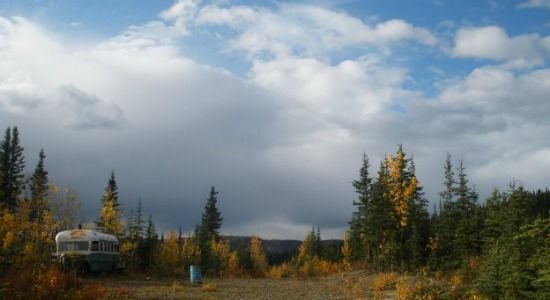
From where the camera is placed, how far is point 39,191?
48531 millimetres

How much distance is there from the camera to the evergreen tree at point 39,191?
45.0m

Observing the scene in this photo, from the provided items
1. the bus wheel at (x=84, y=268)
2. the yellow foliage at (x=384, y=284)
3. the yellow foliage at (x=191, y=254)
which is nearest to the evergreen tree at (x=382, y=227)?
the yellow foliage at (x=384, y=284)

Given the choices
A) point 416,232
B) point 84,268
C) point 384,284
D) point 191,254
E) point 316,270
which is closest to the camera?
point 384,284

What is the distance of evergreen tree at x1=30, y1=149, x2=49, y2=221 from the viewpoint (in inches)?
1772

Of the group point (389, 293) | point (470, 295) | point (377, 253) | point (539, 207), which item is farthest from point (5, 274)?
point (539, 207)

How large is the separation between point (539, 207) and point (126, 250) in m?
98.5

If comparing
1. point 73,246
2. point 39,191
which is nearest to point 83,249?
point 73,246

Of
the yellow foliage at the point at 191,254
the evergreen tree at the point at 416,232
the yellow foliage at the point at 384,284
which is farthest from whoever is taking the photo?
the yellow foliage at the point at 191,254

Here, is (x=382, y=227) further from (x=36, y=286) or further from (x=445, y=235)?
(x=36, y=286)

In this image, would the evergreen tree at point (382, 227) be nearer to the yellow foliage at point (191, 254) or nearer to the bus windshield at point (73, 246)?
the yellow foliage at point (191, 254)

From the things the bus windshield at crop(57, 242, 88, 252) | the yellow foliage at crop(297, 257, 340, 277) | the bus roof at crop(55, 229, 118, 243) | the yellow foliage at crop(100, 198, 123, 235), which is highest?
the yellow foliage at crop(100, 198, 123, 235)

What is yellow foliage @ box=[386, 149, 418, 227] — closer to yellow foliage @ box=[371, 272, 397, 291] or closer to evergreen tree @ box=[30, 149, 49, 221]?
yellow foliage @ box=[371, 272, 397, 291]

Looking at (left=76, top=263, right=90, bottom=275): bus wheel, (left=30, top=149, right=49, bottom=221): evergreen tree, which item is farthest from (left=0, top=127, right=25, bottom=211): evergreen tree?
(left=76, top=263, right=90, bottom=275): bus wheel

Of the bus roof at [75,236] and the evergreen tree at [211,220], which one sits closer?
the bus roof at [75,236]
